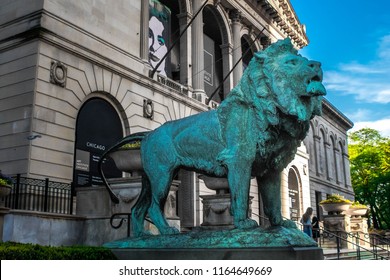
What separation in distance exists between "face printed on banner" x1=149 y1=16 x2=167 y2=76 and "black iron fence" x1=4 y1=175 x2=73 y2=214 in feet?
35.8

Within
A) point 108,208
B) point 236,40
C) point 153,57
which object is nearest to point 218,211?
point 108,208

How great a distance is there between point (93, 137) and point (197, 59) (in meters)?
11.9

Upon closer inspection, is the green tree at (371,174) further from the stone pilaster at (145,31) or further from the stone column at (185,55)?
the stone pilaster at (145,31)

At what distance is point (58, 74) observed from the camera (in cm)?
1836

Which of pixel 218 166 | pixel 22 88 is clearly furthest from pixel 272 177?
pixel 22 88

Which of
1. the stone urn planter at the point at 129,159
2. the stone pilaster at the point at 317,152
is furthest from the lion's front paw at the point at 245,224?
the stone pilaster at the point at 317,152

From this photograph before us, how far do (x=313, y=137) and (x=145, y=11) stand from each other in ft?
104

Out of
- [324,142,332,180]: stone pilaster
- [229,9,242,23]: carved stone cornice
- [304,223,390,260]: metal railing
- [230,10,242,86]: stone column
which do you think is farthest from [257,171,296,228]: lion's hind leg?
[324,142,332,180]: stone pilaster

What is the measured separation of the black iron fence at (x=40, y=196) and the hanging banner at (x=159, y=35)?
35.5 feet

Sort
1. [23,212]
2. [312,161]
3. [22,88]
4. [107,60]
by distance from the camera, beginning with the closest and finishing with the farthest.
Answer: [23,212]
[22,88]
[107,60]
[312,161]

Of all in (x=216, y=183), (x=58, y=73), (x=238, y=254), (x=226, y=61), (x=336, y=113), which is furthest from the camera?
(x=336, y=113)

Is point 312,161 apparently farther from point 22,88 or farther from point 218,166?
point 218,166

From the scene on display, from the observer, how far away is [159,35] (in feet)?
87.9

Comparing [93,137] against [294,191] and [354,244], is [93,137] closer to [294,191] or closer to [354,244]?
[354,244]
